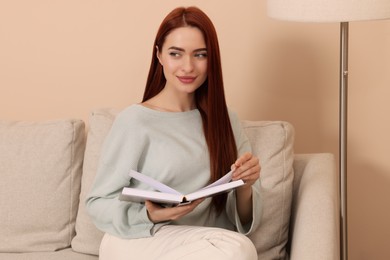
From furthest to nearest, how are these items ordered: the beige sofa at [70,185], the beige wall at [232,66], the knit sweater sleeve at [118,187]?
1. the beige wall at [232,66]
2. the beige sofa at [70,185]
3. the knit sweater sleeve at [118,187]

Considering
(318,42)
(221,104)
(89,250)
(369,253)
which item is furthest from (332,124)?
(89,250)

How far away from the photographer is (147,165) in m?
2.33

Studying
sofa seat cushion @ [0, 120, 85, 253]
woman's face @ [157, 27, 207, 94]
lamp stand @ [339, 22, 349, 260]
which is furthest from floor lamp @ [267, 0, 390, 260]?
sofa seat cushion @ [0, 120, 85, 253]

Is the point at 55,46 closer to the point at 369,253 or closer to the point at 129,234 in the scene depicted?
the point at 129,234

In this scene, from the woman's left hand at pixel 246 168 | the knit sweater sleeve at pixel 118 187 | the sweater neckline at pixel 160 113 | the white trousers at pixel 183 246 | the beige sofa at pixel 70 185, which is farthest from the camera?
the beige sofa at pixel 70 185

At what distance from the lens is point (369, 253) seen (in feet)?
10.2

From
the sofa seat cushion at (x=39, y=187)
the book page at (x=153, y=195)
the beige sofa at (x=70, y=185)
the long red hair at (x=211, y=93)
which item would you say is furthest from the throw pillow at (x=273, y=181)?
the sofa seat cushion at (x=39, y=187)

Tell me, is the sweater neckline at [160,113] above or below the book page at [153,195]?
above

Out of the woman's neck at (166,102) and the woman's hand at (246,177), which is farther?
the woman's neck at (166,102)

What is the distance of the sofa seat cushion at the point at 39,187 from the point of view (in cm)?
254

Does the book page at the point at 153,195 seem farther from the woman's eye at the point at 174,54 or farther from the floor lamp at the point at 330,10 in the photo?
the floor lamp at the point at 330,10

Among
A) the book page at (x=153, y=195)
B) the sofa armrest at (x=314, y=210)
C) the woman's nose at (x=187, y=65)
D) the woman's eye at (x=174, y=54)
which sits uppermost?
the woman's eye at (x=174, y=54)

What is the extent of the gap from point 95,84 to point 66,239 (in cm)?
65

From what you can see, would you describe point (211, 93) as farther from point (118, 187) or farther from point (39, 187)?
point (39, 187)
